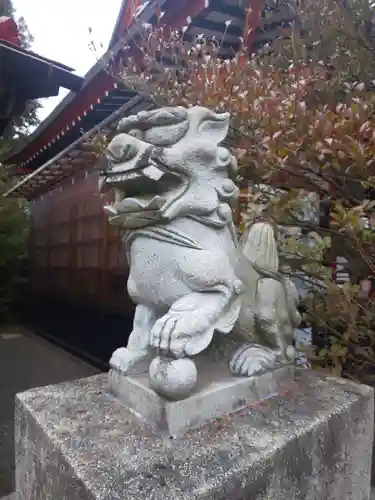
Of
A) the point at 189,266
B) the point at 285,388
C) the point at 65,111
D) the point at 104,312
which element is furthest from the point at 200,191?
the point at 65,111

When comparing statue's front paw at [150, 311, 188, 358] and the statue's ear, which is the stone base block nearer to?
statue's front paw at [150, 311, 188, 358]

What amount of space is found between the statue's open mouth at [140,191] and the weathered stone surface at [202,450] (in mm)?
663

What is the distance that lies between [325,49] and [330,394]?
200 centimetres

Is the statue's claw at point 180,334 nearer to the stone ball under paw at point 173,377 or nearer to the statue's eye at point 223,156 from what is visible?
the stone ball under paw at point 173,377

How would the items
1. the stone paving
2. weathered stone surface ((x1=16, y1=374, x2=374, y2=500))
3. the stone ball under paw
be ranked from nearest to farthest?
weathered stone surface ((x1=16, y1=374, x2=374, y2=500)) < the stone ball under paw < the stone paving

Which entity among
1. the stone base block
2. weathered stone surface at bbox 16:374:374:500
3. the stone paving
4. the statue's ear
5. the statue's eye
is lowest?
the stone paving

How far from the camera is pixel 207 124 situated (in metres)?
1.48

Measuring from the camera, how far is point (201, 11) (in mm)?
2816

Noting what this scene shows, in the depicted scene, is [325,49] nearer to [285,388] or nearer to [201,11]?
[201,11]

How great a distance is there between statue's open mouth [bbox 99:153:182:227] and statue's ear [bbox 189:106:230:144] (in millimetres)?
203

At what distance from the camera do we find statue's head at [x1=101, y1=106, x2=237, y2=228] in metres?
1.34

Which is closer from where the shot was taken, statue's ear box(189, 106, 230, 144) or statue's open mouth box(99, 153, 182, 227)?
statue's open mouth box(99, 153, 182, 227)

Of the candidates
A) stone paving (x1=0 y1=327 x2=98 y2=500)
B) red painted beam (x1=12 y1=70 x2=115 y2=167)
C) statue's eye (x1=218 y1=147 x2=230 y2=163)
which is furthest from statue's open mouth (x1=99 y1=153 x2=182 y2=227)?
red painted beam (x1=12 y1=70 x2=115 y2=167)

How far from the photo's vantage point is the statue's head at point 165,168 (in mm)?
1341
